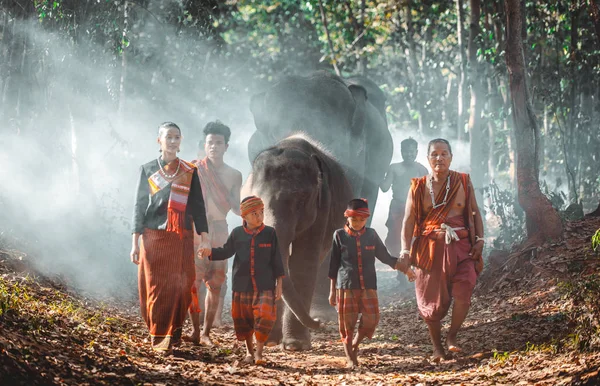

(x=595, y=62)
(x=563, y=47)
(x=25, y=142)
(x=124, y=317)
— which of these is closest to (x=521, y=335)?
(x=124, y=317)

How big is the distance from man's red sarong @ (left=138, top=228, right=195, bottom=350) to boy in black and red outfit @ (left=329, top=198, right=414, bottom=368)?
1.33 metres

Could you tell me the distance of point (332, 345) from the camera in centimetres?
747

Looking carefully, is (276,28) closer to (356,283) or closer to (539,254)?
(539,254)

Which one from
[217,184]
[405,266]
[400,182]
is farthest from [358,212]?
[400,182]

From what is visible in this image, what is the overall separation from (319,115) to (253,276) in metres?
4.08

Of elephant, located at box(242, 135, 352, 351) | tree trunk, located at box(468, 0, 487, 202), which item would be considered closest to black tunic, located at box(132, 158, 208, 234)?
elephant, located at box(242, 135, 352, 351)

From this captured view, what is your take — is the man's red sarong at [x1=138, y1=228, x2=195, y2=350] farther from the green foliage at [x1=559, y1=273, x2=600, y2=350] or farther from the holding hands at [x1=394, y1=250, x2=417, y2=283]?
the green foliage at [x1=559, y1=273, x2=600, y2=350]

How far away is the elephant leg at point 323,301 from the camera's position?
930 centimetres

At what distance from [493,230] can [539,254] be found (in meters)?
10.2

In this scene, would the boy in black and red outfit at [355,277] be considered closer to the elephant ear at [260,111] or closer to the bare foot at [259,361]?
the bare foot at [259,361]

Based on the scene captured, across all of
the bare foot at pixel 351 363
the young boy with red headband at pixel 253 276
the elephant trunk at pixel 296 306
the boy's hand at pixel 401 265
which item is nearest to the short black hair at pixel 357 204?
the boy's hand at pixel 401 265

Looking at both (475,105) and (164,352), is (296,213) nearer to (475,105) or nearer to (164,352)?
(164,352)

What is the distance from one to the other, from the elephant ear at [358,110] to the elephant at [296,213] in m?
2.23

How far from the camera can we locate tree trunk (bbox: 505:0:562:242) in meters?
9.34
